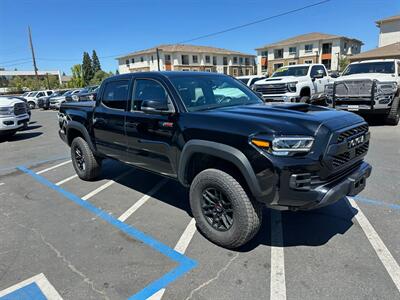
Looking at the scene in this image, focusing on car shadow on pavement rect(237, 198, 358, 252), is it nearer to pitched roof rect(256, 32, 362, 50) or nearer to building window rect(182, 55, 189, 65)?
pitched roof rect(256, 32, 362, 50)

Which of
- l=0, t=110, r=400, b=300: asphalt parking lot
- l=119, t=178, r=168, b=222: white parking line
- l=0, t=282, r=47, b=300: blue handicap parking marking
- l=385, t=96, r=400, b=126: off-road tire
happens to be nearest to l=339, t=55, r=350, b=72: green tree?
l=385, t=96, r=400, b=126: off-road tire

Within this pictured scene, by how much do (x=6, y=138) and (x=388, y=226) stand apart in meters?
13.0

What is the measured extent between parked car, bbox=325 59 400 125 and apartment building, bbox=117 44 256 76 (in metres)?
44.8

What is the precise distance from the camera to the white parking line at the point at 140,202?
409 centimetres

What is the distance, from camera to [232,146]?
285cm

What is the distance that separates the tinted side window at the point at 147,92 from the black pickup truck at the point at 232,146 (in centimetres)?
1

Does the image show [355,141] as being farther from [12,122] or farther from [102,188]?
[12,122]

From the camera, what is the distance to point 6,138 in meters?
11.7

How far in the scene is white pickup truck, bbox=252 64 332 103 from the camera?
10.6m

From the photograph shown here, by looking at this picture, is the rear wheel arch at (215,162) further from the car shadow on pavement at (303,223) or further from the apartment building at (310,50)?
the apartment building at (310,50)

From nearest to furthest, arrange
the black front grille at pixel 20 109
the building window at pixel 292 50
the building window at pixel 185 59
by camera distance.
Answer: the black front grille at pixel 20 109 < the building window at pixel 292 50 < the building window at pixel 185 59

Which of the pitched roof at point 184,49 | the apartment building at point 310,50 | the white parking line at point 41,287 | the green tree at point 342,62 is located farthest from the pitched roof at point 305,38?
the white parking line at point 41,287

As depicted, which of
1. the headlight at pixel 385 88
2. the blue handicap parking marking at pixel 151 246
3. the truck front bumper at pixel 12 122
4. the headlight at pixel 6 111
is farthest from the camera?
the truck front bumper at pixel 12 122

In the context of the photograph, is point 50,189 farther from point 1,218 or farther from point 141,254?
point 141,254
